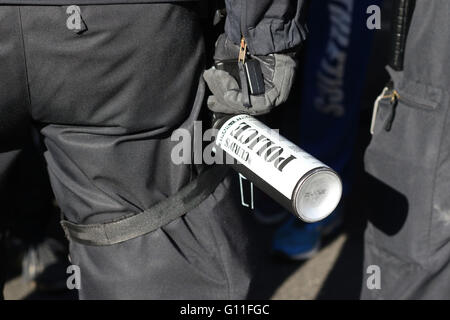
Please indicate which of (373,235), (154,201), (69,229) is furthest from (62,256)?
(373,235)

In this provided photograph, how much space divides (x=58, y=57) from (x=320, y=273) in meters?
1.52

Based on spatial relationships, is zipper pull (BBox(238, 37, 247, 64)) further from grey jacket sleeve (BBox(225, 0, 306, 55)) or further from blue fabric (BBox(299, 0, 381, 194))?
blue fabric (BBox(299, 0, 381, 194))

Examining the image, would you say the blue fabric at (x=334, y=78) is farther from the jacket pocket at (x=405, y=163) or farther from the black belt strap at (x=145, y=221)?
the black belt strap at (x=145, y=221)

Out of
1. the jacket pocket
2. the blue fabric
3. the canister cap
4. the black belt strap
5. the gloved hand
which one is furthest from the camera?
the blue fabric

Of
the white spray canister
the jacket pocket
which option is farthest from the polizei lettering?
the jacket pocket

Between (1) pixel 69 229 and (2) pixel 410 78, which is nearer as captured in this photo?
(1) pixel 69 229

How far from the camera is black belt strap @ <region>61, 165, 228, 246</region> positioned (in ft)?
4.79

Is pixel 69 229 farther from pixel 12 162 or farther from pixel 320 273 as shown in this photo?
pixel 320 273

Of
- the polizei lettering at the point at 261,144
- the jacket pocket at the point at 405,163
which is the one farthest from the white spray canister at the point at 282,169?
the jacket pocket at the point at 405,163

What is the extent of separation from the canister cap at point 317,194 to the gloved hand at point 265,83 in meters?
0.21

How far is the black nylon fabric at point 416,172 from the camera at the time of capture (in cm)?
155

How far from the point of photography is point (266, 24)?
4.18 feet

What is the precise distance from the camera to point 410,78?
1.64 m

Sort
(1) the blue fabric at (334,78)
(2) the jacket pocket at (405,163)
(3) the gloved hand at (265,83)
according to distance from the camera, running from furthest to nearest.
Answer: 1. (1) the blue fabric at (334,78)
2. (2) the jacket pocket at (405,163)
3. (3) the gloved hand at (265,83)
